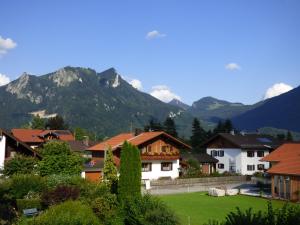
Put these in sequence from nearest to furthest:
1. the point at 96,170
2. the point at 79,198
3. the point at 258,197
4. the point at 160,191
Result: the point at 79,198 → the point at 258,197 → the point at 160,191 → the point at 96,170

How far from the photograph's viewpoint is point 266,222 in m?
10.2

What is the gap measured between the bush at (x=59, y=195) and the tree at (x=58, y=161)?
1157cm

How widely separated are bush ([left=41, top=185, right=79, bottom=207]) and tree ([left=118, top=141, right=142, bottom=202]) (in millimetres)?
3048

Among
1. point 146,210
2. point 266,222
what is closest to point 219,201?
point 146,210

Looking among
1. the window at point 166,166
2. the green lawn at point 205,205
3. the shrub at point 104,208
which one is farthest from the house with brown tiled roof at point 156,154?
the shrub at point 104,208

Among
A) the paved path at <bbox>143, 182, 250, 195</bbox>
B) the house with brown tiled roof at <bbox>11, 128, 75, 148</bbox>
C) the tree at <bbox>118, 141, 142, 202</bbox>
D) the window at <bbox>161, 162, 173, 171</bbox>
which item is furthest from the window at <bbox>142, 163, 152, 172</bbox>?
the tree at <bbox>118, 141, 142, 202</bbox>

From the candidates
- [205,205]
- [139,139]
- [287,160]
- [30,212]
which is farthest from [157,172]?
[30,212]

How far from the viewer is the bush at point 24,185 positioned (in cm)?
3108

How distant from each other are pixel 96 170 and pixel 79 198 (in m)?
25.1

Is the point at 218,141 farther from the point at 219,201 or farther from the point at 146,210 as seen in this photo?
the point at 146,210

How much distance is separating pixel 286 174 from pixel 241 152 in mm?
28361

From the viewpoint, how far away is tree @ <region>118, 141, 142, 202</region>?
2792 centimetres

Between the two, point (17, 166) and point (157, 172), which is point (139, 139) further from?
point (17, 166)

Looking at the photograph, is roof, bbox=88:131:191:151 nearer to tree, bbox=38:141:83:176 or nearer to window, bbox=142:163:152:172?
window, bbox=142:163:152:172
